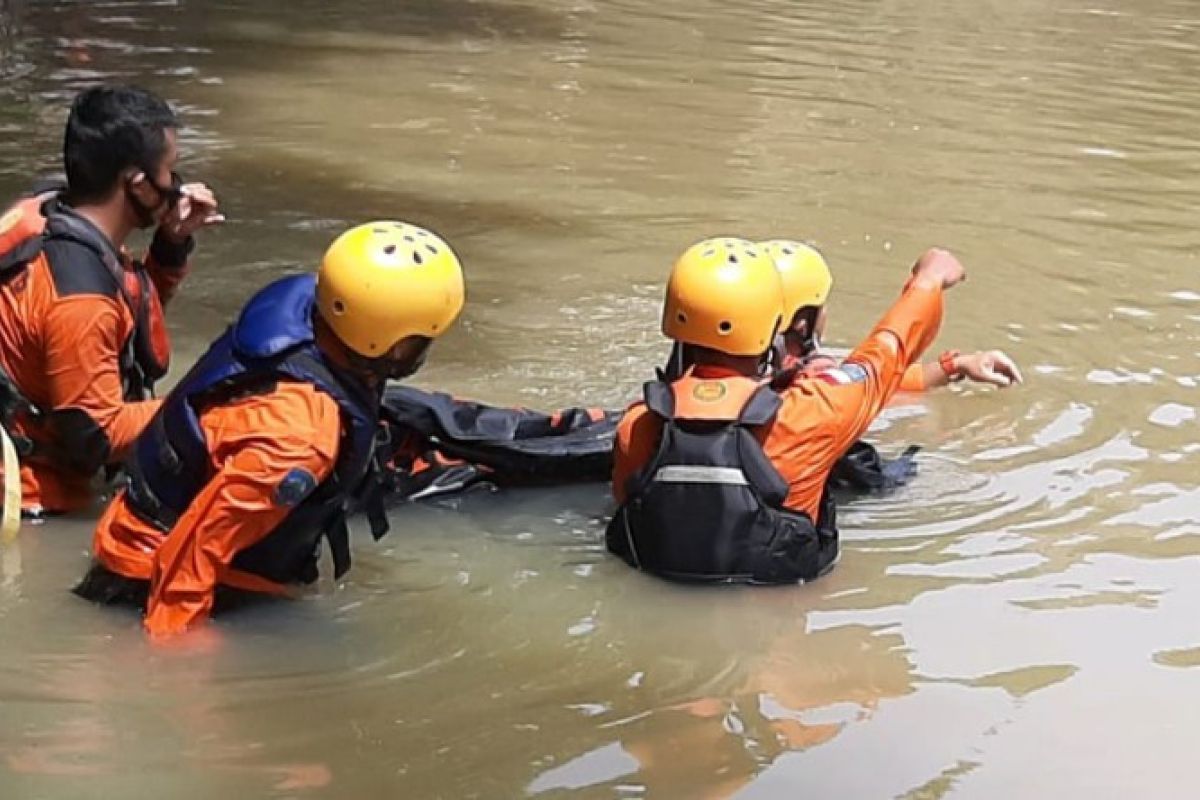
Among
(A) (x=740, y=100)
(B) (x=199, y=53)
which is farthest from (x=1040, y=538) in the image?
(B) (x=199, y=53)

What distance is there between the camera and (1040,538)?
5582 millimetres

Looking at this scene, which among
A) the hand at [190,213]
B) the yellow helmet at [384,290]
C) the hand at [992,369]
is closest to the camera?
the yellow helmet at [384,290]

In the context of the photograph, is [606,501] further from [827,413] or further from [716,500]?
[827,413]

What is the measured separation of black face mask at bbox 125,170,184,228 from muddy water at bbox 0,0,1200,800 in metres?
0.91

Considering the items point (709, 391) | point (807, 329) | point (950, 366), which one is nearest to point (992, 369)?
point (950, 366)

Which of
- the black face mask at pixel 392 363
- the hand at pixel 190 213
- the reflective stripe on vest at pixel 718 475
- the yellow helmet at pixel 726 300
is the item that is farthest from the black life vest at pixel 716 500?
the hand at pixel 190 213

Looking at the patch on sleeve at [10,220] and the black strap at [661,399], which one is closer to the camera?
the black strap at [661,399]

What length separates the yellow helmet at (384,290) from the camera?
14.4ft

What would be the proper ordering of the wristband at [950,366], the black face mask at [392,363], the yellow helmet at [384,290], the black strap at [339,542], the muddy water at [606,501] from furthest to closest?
the wristband at [950,366] → the black strap at [339,542] → the black face mask at [392,363] → the yellow helmet at [384,290] → the muddy water at [606,501]

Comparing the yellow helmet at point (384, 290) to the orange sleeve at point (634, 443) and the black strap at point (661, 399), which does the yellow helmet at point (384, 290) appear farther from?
the orange sleeve at point (634, 443)

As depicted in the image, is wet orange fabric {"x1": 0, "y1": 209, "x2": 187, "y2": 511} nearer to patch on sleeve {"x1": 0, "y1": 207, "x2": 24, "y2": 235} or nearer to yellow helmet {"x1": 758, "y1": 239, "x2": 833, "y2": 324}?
patch on sleeve {"x1": 0, "y1": 207, "x2": 24, "y2": 235}

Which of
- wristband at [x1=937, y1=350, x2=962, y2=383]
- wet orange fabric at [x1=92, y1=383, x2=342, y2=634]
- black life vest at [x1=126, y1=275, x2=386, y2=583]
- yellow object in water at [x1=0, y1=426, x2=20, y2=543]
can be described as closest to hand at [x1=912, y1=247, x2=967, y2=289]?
wristband at [x1=937, y1=350, x2=962, y2=383]

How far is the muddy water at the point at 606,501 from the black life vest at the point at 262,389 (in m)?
0.35

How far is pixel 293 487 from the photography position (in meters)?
4.27
